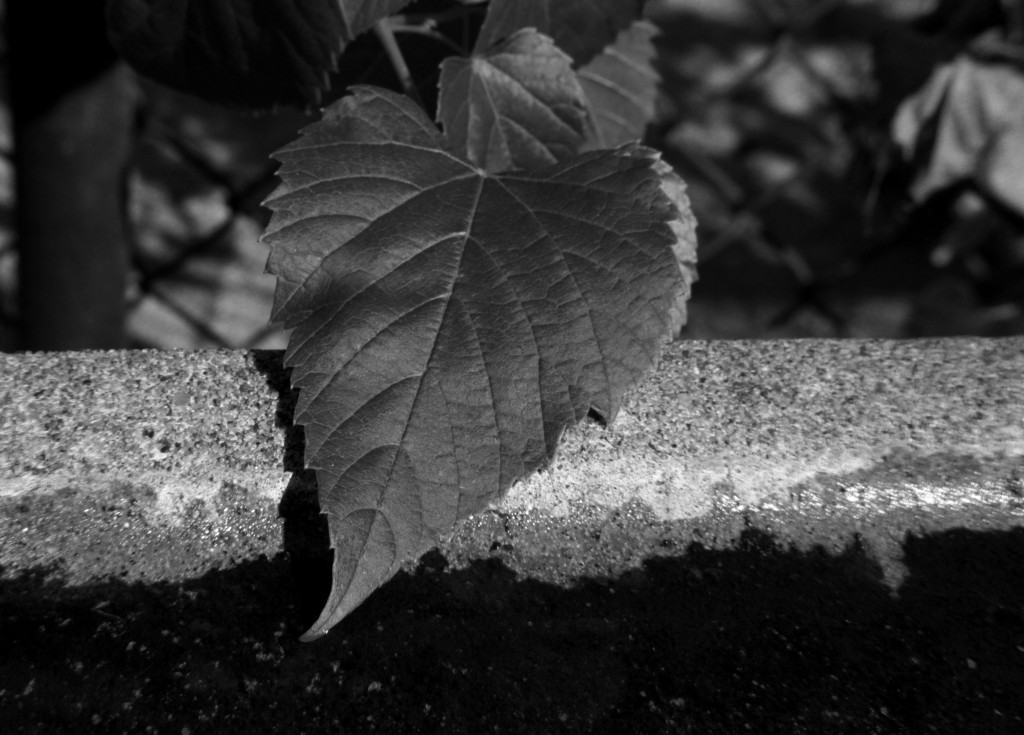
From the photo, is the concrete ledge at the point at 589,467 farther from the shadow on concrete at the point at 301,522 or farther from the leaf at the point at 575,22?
the leaf at the point at 575,22

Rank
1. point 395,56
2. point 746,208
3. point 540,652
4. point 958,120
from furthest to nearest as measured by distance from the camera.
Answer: point 746,208 < point 958,120 < point 395,56 < point 540,652

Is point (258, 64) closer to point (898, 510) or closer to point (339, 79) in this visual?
point (339, 79)

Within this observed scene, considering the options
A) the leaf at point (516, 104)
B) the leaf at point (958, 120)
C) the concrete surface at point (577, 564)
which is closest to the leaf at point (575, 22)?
the leaf at point (516, 104)

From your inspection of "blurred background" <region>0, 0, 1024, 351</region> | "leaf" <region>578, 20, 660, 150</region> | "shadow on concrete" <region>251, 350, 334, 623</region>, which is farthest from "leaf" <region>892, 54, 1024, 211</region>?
"shadow on concrete" <region>251, 350, 334, 623</region>

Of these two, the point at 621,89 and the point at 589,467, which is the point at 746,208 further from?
the point at 589,467

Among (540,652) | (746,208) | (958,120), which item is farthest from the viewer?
(746,208)

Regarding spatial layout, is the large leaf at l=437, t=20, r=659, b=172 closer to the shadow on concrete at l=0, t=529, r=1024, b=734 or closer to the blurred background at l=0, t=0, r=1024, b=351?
the shadow on concrete at l=0, t=529, r=1024, b=734

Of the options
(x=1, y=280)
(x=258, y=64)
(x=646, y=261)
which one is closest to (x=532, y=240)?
(x=646, y=261)

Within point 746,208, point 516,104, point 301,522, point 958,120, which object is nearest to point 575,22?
point 516,104
